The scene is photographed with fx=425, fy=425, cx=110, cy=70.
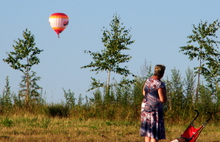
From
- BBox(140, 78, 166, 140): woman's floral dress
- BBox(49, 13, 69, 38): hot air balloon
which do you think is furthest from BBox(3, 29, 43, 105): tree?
BBox(140, 78, 166, 140): woman's floral dress

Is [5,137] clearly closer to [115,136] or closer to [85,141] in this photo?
[85,141]

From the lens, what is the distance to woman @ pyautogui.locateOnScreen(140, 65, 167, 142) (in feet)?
27.4

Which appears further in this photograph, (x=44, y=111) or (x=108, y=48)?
(x=108, y=48)

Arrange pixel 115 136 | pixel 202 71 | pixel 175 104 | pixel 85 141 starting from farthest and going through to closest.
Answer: pixel 202 71
pixel 175 104
pixel 115 136
pixel 85 141

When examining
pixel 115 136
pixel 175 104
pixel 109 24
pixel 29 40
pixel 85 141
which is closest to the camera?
pixel 85 141

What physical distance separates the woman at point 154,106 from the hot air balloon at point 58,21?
107ft

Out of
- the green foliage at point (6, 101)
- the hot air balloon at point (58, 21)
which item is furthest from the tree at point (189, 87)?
the hot air balloon at point (58, 21)

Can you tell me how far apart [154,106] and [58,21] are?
33122 mm

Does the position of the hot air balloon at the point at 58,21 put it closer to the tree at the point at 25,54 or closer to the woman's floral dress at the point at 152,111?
the tree at the point at 25,54

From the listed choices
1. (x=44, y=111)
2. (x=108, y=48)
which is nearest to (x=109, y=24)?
(x=108, y=48)

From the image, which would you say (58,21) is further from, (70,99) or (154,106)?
(154,106)

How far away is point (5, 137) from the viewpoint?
1116cm

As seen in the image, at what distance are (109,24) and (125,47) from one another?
265 centimetres

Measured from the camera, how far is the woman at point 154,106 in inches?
328
